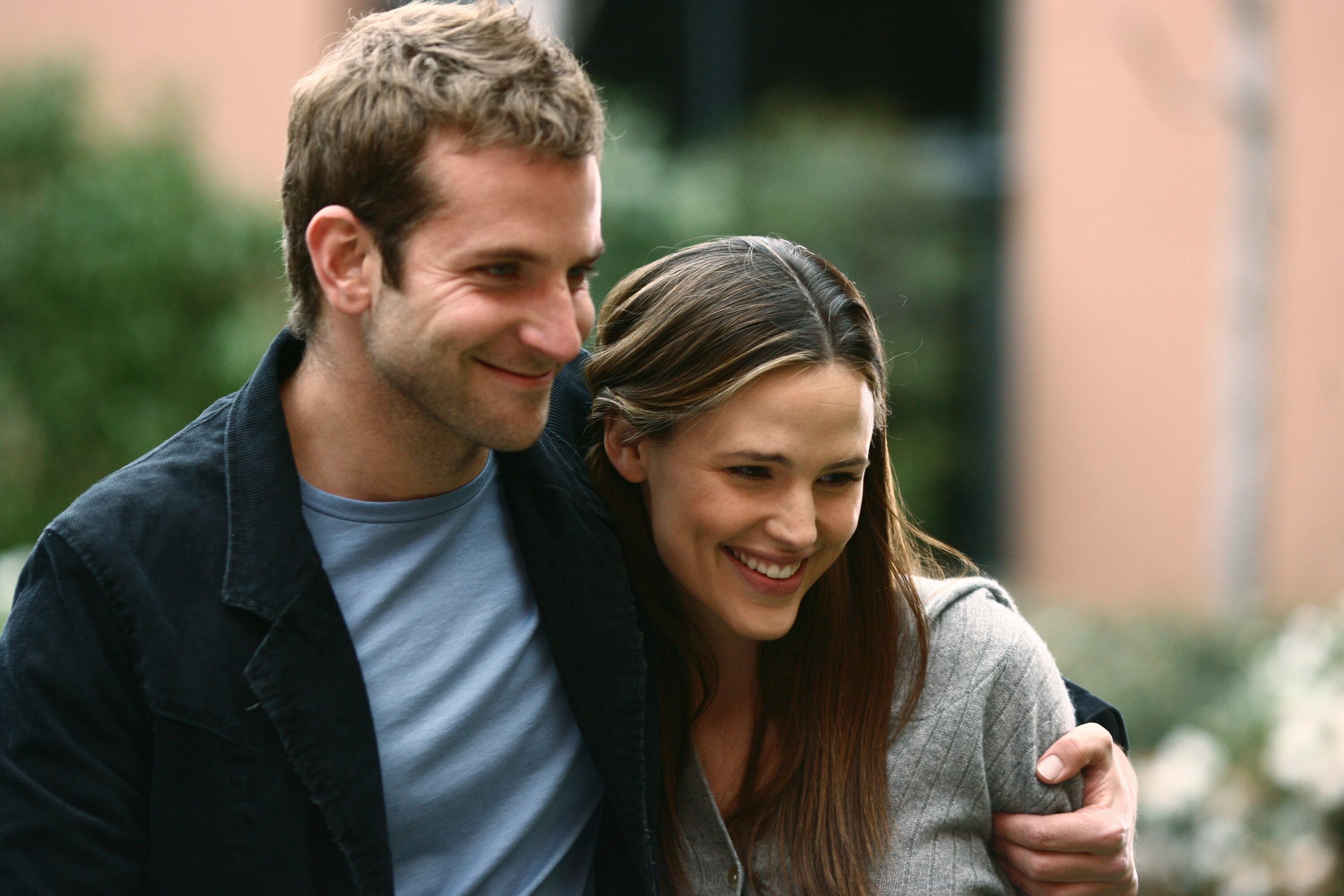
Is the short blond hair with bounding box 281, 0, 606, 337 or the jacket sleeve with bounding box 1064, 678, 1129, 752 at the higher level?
the short blond hair with bounding box 281, 0, 606, 337

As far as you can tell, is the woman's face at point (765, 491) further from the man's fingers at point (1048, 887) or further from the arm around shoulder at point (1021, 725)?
the man's fingers at point (1048, 887)

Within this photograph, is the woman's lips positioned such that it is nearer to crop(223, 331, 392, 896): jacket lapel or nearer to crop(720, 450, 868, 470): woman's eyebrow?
crop(720, 450, 868, 470): woman's eyebrow

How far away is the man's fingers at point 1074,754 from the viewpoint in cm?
267

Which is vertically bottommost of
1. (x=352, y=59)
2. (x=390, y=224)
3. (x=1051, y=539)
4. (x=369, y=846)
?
(x=1051, y=539)

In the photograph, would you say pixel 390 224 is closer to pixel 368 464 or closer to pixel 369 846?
pixel 368 464

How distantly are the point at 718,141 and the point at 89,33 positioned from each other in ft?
13.5

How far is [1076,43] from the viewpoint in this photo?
10.1 meters

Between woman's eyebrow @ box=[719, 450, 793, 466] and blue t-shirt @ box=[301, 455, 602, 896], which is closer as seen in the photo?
blue t-shirt @ box=[301, 455, 602, 896]

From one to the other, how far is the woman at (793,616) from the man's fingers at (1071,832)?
0.03 meters

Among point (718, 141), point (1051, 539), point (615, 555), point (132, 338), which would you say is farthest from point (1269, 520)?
point (615, 555)

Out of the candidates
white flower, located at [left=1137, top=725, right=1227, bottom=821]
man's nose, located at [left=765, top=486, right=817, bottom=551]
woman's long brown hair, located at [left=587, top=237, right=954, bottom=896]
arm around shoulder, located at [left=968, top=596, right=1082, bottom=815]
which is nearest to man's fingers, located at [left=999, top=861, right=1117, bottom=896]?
arm around shoulder, located at [left=968, top=596, right=1082, bottom=815]

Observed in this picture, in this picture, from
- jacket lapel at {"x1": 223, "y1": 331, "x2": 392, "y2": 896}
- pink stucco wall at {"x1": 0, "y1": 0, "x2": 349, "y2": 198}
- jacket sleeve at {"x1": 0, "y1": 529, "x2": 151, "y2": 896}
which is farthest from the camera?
pink stucco wall at {"x1": 0, "y1": 0, "x2": 349, "y2": 198}

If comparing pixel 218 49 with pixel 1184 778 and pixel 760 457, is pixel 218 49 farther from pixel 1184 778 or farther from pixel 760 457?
pixel 760 457

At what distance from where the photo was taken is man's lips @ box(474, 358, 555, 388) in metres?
2.38
